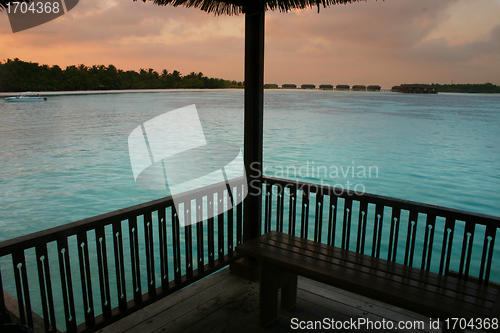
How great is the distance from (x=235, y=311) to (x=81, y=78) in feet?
27.8

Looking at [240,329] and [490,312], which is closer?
[490,312]

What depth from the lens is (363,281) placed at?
6.57 ft

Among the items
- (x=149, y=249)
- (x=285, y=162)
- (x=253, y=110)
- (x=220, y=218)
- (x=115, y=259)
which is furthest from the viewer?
(x=285, y=162)

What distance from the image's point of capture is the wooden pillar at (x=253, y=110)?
285 cm

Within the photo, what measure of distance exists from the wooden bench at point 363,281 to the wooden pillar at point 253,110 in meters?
0.54

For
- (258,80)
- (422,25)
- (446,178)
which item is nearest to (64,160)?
(258,80)

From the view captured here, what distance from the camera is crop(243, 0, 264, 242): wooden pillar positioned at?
2.85 meters

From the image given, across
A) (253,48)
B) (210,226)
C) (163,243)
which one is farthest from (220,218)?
(253,48)

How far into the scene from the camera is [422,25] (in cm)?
2280

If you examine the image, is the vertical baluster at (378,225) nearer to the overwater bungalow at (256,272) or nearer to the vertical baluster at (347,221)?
the overwater bungalow at (256,272)

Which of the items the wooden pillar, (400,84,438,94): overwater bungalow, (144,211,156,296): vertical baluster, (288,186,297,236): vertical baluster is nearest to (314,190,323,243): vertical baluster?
(288,186,297,236): vertical baluster

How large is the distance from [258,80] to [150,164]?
1446 centimetres

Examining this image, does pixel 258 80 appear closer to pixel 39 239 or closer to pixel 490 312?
pixel 39 239

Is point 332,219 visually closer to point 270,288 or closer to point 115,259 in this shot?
point 270,288
